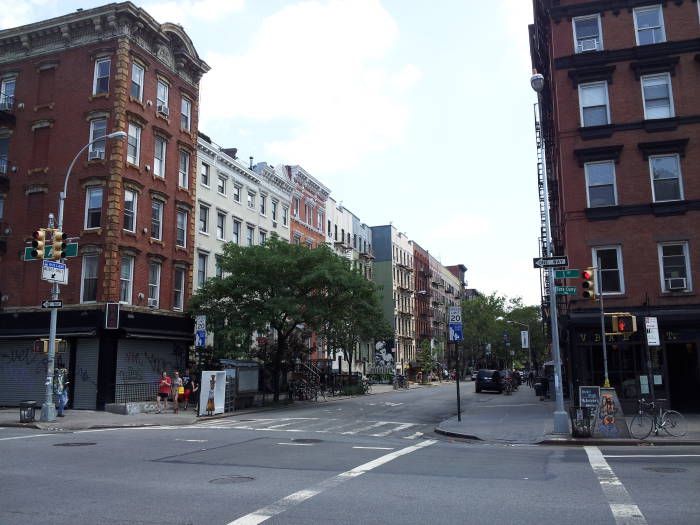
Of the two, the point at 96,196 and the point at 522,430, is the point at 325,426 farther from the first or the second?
the point at 96,196

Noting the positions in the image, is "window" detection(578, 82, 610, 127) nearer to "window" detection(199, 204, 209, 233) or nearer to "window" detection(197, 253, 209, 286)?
"window" detection(199, 204, 209, 233)

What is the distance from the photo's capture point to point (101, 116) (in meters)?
30.9

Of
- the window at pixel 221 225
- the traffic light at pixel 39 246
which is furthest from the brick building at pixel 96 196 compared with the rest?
the traffic light at pixel 39 246

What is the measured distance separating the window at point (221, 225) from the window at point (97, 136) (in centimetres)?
→ 1049

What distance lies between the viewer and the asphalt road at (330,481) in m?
7.78

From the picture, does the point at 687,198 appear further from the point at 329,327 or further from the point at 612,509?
the point at 612,509

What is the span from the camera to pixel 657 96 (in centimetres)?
2566

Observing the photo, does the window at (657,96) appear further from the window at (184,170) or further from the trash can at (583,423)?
the window at (184,170)

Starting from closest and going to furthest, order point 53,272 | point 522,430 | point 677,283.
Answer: point 522,430 < point 53,272 < point 677,283

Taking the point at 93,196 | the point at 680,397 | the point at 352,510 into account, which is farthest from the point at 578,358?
the point at 93,196

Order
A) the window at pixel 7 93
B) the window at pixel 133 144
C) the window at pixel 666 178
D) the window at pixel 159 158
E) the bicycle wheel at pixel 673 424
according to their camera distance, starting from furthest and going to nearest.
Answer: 1. the window at pixel 159 158
2. the window at pixel 7 93
3. the window at pixel 133 144
4. the window at pixel 666 178
5. the bicycle wheel at pixel 673 424

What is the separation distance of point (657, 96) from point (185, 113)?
24906 millimetres

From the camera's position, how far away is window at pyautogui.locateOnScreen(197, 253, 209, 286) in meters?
37.8

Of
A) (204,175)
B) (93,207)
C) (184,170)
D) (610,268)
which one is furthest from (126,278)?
(610,268)
